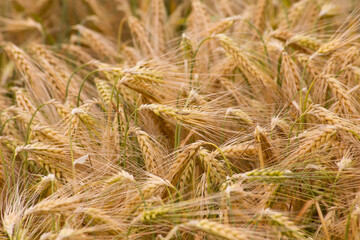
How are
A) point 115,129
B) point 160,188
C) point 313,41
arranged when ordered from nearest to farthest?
point 160,188
point 115,129
point 313,41

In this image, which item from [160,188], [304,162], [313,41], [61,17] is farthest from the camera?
[61,17]

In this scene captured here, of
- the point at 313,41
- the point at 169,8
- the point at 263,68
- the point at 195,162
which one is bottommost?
the point at 195,162

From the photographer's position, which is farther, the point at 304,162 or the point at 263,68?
the point at 263,68

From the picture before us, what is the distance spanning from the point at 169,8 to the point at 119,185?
2.92 meters

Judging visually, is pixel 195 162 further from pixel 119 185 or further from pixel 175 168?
pixel 119 185

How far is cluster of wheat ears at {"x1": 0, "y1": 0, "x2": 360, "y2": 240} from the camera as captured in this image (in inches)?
62.2

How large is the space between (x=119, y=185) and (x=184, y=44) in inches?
43.9

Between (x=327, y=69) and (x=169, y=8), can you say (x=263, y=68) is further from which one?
(x=169, y=8)

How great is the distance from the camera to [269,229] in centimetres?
150

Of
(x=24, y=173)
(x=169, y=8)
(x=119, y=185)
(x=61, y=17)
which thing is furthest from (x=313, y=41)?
(x=61, y=17)

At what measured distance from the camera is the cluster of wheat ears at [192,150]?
158 cm

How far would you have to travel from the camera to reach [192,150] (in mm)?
1754

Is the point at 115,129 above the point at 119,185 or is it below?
above

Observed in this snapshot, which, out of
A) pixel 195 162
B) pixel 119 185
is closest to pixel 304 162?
pixel 195 162
